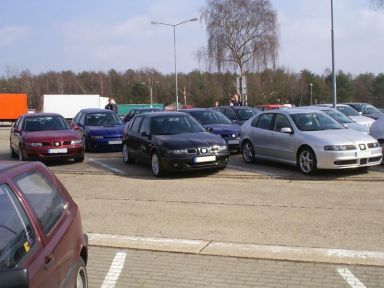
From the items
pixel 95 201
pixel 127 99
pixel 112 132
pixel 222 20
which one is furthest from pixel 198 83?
pixel 95 201

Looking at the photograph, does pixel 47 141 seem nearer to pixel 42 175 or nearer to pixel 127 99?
pixel 42 175

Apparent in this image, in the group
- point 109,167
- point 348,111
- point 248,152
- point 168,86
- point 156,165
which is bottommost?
point 109,167

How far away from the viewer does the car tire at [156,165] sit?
38.2ft

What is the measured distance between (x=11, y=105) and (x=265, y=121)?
38384 mm

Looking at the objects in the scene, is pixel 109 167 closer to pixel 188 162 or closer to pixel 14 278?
pixel 188 162

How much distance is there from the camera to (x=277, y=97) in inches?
3268

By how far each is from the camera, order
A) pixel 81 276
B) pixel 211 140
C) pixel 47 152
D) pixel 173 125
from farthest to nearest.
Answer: pixel 47 152 → pixel 173 125 → pixel 211 140 → pixel 81 276

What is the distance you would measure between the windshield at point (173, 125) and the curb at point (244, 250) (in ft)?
19.7

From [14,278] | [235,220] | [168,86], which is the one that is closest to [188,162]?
[235,220]

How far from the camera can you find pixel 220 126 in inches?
624

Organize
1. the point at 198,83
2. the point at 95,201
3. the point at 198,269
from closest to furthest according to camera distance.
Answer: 1. the point at 198,269
2. the point at 95,201
3. the point at 198,83

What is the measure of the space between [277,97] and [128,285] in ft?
262

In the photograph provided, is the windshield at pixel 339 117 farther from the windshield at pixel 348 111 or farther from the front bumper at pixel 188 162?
the windshield at pixel 348 111

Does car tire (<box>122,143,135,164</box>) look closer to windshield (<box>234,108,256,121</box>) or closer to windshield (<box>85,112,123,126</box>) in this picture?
windshield (<box>85,112,123,126</box>)
